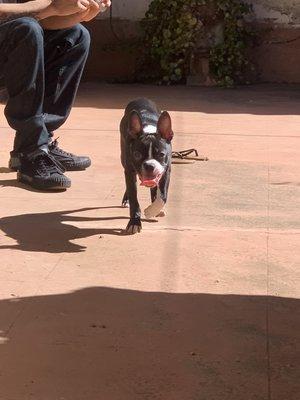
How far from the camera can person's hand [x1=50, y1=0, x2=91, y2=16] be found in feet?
20.6

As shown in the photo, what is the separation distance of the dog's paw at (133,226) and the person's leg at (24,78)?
1.47 meters

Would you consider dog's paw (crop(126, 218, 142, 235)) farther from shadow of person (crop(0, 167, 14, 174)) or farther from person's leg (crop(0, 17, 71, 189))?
shadow of person (crop(0, 167, 14, 174))

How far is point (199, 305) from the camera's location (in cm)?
428

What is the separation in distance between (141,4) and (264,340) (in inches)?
360

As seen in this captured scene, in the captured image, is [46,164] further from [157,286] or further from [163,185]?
[157,286]

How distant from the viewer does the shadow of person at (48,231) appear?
5.12 m

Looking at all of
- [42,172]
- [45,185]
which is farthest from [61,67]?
[45,185]

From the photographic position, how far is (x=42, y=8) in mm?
6387

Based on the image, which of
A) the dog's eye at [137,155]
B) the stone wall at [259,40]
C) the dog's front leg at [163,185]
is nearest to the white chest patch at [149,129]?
the dog's eye at [137,155]

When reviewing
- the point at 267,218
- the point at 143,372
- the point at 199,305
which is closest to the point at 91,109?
the point at 267,218

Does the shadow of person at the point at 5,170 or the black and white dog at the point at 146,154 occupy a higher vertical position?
the black and white dog at the point at 146,154

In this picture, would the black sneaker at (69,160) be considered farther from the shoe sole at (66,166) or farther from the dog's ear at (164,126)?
the dog's ear at (164,126)

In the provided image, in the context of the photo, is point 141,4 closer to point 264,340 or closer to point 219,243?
point 219,243

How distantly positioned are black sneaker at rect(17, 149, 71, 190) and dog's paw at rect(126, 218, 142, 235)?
1.07m
